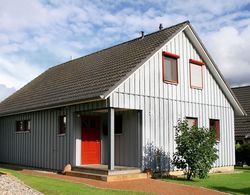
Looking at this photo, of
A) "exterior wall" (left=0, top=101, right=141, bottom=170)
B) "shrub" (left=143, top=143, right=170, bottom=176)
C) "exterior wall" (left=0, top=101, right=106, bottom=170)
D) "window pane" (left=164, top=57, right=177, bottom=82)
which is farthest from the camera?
"window pane" (left=164, top=57, right=177, bottom=82)

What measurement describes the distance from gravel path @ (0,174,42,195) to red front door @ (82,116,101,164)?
5627 millimetres

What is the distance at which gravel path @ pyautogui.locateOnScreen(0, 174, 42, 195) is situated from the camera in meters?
11.8

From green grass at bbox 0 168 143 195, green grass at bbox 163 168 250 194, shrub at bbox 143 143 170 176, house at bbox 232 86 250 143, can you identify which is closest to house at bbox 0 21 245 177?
shrub at bbox 143 143 170 176

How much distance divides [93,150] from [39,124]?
399cm

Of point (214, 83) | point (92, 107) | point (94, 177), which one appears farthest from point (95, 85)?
point (214, 83)

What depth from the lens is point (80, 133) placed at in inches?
761

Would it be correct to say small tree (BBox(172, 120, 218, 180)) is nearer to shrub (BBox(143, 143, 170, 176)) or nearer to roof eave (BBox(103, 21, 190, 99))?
shrub (BBox(143, 143, 170, 176))

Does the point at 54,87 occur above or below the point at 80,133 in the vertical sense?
above

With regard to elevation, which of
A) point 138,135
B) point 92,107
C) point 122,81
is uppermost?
point 122,81

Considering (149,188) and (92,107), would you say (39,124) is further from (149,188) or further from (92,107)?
(149,188)

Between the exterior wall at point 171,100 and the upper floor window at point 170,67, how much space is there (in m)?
0.23

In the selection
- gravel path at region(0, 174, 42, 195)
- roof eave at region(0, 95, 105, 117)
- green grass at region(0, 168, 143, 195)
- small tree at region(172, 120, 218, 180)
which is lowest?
green grass at region(0, 168, 143, 195)

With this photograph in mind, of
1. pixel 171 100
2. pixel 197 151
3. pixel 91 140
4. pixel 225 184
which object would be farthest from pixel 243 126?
pixel 91 140

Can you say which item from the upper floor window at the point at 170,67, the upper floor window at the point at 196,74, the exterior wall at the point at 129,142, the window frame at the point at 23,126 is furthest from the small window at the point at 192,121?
the window frame at the point at 23,126
